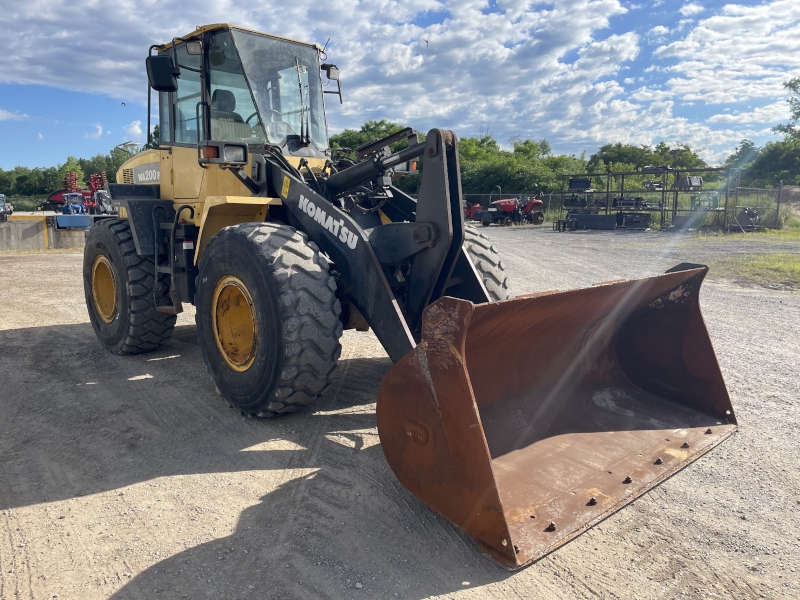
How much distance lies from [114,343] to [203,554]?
407 cm

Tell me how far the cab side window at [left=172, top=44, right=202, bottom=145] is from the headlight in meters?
0.91

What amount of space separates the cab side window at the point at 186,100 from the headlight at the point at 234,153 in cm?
91

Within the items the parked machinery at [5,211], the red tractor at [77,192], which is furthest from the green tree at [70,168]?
the parked machinery at [5,211]

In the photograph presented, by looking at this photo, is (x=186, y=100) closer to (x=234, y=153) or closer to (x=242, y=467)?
(x=234, y=153)

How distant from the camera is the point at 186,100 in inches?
216

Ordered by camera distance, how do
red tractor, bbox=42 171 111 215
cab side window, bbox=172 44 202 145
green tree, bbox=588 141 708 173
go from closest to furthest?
1. cab side window, bbox=172 44 202 145
2. red tractor, bbox=42 171 111 215
3. green tree, bbox=588 141 708 173

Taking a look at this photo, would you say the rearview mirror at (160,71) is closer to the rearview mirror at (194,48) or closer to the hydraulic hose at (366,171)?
the rearview mirror at (194,48)

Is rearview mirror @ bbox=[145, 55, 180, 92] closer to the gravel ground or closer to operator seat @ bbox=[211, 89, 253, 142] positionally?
operator seat @ bbox=[211, 89, 253, 142]

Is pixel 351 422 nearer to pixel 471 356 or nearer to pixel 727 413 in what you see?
pixel 471 356

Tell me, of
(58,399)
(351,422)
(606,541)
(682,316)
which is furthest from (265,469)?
(682,316)

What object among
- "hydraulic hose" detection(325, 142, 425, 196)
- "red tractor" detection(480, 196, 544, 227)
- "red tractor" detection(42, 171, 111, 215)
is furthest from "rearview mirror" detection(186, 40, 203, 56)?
"red tractor" detection(480, 196, 544, 227)

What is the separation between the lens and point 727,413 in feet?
12.7

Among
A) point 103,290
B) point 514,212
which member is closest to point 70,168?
point 514,212

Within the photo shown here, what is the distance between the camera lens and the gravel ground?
98.7 inches
